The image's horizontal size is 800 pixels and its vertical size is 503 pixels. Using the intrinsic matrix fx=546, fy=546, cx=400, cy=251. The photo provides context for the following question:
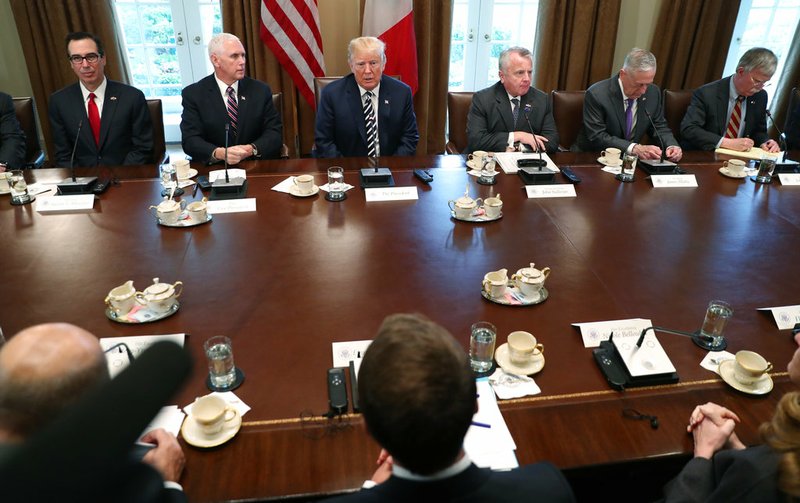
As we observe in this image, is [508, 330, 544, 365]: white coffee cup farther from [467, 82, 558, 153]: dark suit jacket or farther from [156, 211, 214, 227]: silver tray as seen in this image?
[467, 82, 558, 153]: dark suit jacket

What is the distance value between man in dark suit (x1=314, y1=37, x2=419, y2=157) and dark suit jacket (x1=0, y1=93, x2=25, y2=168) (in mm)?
1781

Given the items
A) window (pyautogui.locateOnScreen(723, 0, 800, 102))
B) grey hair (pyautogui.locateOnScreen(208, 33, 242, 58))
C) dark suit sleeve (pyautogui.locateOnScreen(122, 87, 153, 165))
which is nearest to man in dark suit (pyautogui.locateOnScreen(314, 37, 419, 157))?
grey hair (pyautogui.locateOnScreen(208, 33, 242, 58))

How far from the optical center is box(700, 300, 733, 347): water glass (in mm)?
1564

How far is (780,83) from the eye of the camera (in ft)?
17.2

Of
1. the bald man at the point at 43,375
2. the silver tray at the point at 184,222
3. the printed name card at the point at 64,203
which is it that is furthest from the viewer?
the printed name card at the point at 64,203

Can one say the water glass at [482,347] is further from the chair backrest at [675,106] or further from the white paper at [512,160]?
the chair backrest at [675,106]

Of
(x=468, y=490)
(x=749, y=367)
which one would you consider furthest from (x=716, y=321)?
(x=468, y=490)

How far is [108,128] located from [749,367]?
11.5 ft

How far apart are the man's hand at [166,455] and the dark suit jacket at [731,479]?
1.07m

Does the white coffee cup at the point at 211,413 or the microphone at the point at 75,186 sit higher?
the microphone at the point at 75,186

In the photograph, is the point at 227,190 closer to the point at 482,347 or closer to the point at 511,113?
the point at 482,347

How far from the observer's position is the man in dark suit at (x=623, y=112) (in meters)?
3.49

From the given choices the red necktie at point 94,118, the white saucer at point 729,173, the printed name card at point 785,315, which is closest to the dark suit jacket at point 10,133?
the red necktie at point 94,118

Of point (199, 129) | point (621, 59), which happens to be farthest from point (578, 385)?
point (621, 59)
